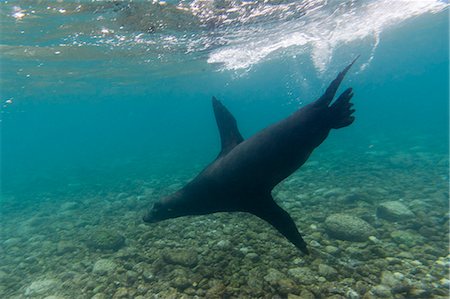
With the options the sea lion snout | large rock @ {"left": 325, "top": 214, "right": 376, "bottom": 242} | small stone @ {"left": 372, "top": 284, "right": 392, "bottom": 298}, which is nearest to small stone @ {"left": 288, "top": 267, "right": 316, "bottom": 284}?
small stone @ {"left": 372, "top": 284, "right": 392, "bottom": 298}

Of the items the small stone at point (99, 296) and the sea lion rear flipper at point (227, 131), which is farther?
the sea lion rear flipper at point (227, 131)

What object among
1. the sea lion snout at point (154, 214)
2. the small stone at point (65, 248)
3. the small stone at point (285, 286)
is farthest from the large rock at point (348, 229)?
the small stone at point (65, 248)

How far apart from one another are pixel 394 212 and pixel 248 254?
377 cm

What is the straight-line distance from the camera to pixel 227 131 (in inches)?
203

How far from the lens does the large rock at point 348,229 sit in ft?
18.6

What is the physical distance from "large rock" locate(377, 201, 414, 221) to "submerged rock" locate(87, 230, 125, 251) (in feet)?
20.4

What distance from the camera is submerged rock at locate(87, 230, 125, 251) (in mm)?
6906

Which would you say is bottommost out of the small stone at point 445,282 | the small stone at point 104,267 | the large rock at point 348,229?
the large rock at point 348,229

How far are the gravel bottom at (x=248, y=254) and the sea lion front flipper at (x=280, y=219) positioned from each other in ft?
2.10

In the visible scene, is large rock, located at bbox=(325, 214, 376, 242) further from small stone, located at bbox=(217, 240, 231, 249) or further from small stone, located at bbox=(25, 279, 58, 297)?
small stone, located at bbox=(25, 279, 58, 297)

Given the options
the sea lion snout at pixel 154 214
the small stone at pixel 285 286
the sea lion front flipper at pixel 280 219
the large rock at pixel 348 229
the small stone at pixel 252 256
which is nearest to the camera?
the small stone at pixel 285 286

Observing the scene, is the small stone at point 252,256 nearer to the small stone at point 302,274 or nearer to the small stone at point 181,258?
the small stone at point 302,274

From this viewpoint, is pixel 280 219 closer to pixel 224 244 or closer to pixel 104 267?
pixel 224 244

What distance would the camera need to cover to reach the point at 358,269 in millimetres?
4637
